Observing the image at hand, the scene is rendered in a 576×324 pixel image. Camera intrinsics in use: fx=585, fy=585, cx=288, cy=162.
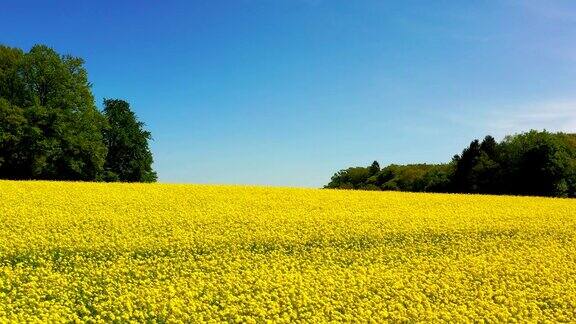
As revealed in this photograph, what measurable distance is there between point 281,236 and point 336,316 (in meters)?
7.75

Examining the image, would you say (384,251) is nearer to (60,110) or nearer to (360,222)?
(360,222)

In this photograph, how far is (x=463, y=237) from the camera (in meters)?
22.7

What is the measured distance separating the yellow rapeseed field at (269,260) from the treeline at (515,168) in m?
37.5

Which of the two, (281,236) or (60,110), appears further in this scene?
(60,110)

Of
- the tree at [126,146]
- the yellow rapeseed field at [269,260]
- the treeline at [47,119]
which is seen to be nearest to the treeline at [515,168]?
the tree at [126,146]

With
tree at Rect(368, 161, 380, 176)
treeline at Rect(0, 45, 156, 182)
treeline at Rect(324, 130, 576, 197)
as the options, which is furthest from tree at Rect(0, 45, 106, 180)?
tree at Rect(368, 161, 380, 176)

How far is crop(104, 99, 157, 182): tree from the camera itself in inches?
2360

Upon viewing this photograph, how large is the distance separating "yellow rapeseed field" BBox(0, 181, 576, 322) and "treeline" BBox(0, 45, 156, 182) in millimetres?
18751

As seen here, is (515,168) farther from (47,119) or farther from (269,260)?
(269,260)

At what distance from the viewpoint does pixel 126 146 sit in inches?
2362

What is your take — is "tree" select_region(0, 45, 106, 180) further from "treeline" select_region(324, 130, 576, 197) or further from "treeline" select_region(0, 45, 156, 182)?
"treeline" select_region(324, 130, 576, 197)

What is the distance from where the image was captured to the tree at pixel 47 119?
45.9 metres

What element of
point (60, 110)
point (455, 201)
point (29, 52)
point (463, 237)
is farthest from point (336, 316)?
point (29, 52)

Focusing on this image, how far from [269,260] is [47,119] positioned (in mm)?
36297
